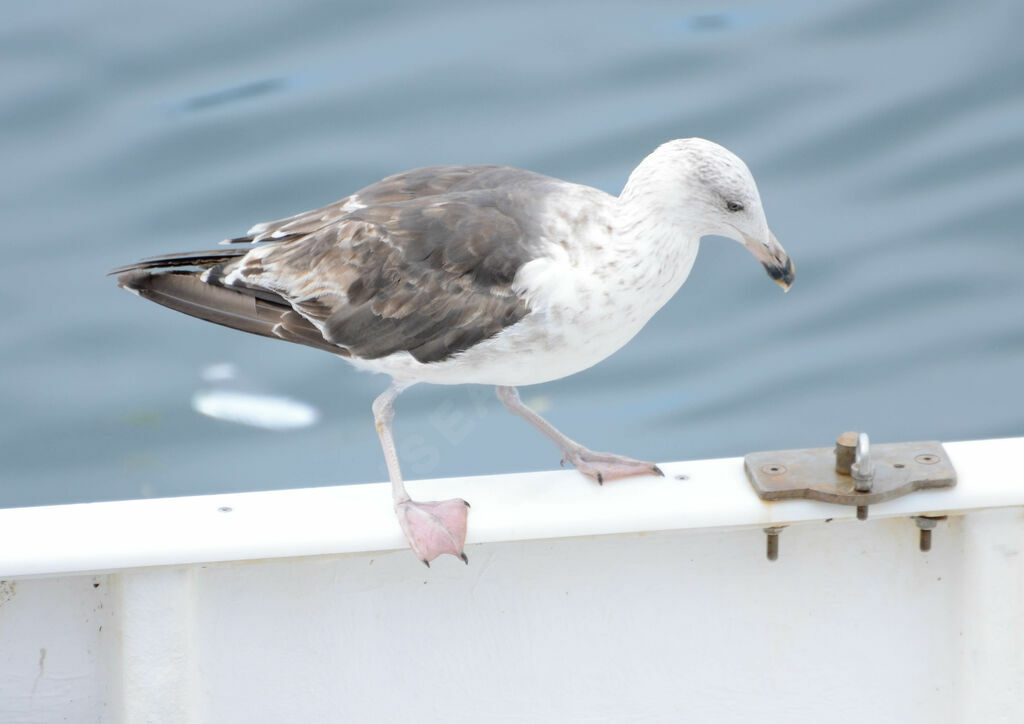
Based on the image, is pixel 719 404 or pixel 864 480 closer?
pixel 864 480

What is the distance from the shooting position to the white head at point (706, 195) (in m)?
2.45

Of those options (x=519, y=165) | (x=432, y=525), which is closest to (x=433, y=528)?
(x=432, y=525)

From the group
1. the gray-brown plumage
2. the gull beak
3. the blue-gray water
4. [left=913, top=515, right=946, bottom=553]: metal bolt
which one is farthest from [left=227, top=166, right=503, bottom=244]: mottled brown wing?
the blue-gray water

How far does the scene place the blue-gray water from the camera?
4.77 meters

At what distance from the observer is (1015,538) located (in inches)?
98.7

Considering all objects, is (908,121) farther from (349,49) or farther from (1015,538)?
(1015,538)

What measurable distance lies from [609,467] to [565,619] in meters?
0.28

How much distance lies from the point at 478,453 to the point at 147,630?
232cm

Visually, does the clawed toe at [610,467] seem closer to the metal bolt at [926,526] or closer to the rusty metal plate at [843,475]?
the rusty metal plate at [843,475]

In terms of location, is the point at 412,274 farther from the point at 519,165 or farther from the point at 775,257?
the point at 519,165

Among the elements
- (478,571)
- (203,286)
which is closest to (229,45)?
(203,286)

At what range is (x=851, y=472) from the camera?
8.00ft

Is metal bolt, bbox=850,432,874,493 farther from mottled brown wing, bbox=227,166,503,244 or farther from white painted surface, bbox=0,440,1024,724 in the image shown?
mottled brown wing, bbox=227,166,503,244

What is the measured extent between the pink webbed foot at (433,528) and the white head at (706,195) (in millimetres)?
606
